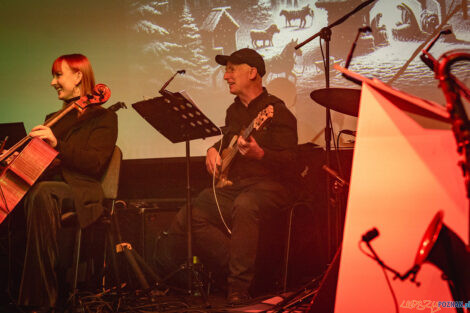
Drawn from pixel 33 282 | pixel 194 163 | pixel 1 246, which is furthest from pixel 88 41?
pixel 33 282

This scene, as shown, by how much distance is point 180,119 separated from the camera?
327 cm

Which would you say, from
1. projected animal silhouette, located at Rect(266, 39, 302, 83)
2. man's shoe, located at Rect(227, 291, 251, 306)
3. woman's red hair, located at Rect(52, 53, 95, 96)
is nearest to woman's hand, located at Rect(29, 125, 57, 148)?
woman's red hair, located at Rect(52, 53, 95, 96)

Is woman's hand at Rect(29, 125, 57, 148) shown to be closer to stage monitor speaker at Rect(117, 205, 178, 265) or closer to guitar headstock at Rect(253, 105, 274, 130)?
stage monitor speaker at Rect(117, 205, 178, 265)

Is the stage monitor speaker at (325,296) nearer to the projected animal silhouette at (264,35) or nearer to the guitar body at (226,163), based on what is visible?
the guitar body at (226,163)

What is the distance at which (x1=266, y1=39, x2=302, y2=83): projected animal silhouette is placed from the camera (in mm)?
4320

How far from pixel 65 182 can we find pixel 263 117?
147 cm

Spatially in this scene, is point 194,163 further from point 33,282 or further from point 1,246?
point 33,282

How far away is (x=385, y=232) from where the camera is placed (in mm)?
1228

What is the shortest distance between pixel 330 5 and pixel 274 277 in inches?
99.6

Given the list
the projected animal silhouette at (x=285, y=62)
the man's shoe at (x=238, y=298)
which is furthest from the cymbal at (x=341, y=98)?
the projected animal silhouette at (x=285, y=62)

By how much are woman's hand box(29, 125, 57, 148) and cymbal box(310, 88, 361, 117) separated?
1.72 metres

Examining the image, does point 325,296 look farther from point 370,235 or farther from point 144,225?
point 144,225

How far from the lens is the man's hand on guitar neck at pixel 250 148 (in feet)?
10.5

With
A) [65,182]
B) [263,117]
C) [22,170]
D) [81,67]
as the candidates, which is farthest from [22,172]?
[263,117]
